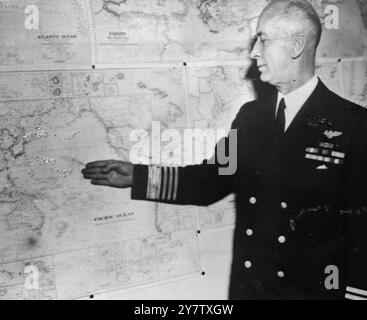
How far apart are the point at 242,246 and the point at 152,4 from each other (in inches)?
42.8

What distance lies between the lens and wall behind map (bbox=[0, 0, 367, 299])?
1.44m

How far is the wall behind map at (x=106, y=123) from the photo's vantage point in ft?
4.73

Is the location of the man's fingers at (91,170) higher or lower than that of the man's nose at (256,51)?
lower

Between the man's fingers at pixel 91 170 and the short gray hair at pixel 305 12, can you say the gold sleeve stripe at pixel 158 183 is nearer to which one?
the man's fingers at pixel 91 170

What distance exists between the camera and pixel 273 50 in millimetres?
1618

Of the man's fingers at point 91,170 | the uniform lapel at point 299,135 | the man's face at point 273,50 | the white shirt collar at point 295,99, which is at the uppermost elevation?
the man's face at point 273,50

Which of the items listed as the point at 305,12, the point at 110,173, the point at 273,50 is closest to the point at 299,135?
the point at 273,50

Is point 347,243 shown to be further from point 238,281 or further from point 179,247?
point 179,247

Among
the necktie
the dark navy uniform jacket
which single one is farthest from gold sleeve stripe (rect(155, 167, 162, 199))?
the necktie

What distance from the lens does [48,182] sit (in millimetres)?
1475

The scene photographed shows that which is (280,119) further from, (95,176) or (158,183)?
(95,176)

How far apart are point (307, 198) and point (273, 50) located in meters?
0.63

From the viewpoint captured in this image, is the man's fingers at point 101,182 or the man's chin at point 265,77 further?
the man's chin at point 265,77

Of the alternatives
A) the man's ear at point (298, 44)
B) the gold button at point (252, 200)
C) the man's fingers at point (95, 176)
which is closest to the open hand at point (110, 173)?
the man's fingers at point (95, 176)
